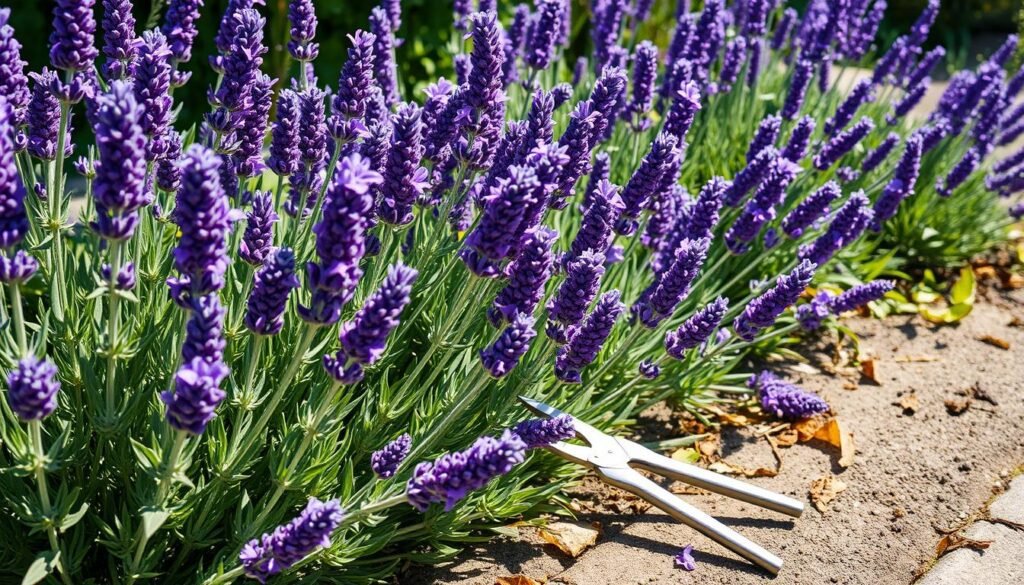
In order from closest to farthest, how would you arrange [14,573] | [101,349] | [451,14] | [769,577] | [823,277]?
1. [101,349]
2. [14,573]
3. [769,577]
4. [823,277]
5. [451,14]

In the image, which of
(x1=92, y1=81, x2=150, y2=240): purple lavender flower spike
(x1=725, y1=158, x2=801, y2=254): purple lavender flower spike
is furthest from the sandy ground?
(x1=92, y1=81, x2=150, y2=240): purple lavender flower spike

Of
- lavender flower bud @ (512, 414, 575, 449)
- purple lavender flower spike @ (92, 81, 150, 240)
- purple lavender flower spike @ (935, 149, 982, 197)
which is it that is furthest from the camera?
purple lavender flower spike @ (935, 149, 982, 197)

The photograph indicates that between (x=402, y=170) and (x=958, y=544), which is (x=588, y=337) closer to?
(x=402, y=170)

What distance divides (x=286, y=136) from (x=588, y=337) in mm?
1053

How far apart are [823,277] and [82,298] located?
142 inches

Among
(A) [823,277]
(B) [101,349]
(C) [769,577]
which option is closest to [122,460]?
(B) [101,349]

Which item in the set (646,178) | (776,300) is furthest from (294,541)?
(776,300)

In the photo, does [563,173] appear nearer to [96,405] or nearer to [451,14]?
[96,405]

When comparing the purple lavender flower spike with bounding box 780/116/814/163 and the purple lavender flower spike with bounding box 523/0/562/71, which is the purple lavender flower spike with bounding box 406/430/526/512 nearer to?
the purple lavender flower spike with bounding box 523/0/562/71

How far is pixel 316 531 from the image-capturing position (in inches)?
82.4

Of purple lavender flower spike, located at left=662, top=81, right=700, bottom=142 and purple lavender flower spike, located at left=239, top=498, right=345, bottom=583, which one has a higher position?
purple lavender flower spike, located at left=662, top=81, right=700, bottom=142

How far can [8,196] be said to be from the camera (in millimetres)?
1926

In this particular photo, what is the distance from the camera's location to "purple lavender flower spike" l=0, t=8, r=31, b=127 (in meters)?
2.46

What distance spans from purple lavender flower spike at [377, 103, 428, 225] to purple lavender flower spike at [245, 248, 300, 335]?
1.91 ft
